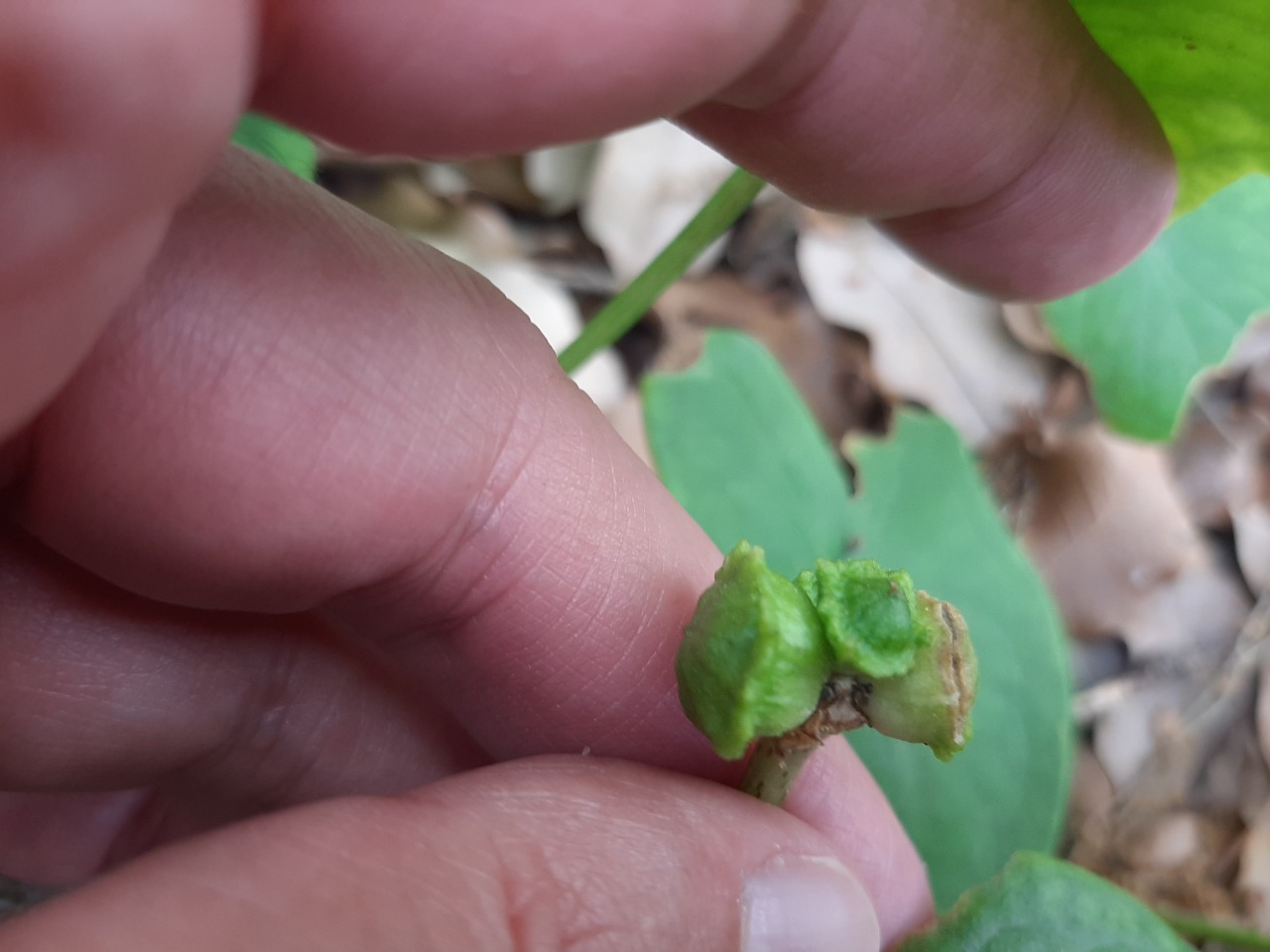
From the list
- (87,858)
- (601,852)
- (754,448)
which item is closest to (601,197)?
(754,448)

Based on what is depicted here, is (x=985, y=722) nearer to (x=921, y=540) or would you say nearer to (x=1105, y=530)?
(x=921, y=540)

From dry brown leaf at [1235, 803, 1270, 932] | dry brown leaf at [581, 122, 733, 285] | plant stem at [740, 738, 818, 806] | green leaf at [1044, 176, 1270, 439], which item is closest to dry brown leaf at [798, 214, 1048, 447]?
dry brown leaf at [581, 122, 733, 285]

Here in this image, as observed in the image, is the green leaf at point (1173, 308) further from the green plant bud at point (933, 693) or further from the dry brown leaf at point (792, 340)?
the green plant bud at point (933, 693)

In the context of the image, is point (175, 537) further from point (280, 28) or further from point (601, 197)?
point (601, 197)

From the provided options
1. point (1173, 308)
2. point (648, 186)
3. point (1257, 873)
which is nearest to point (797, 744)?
point (1173, 308)

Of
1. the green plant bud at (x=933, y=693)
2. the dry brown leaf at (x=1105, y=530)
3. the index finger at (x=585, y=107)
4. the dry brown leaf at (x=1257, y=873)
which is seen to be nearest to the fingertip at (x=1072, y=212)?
the index finger at (x=585, y=107)

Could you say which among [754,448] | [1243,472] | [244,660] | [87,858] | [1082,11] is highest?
[1082,11]

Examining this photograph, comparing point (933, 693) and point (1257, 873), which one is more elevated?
point (933, 693)
